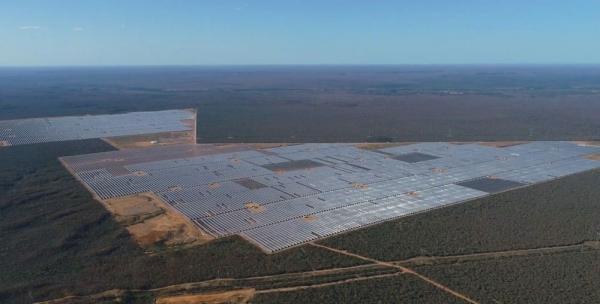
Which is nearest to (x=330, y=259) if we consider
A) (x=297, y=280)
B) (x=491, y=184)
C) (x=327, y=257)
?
(x=327, y=257)

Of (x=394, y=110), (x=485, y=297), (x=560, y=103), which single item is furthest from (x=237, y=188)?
(x=560, y=103)

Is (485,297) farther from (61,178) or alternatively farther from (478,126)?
(478,126)

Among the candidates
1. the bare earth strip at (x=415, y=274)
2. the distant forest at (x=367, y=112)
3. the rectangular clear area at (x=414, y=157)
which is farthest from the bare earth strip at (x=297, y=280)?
the distant forest at (x=367, y=112)

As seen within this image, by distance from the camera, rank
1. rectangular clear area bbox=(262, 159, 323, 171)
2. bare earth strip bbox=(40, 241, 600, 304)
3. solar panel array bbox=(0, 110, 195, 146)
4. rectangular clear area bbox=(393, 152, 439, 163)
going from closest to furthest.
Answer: bare earth strip bbox=(40, 241, 600, 304) < rectangular clear area bbox=(262, 159, 323, 171) < rectangular clear area bbox=(393, 152, 439, 163) < solar panel array bbox=(0, 110, 195, 146)

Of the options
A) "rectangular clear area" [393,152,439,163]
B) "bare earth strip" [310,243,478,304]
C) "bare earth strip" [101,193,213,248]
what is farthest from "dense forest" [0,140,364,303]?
"rectangular clear area" [393,152,439,163]

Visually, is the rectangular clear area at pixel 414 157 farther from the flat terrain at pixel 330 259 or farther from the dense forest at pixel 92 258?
the dense forest at pixel 92 258

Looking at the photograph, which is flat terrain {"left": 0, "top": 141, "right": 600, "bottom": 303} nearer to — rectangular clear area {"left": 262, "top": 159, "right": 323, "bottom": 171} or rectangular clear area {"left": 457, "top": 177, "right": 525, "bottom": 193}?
rectangular clear area {"left": 457, "top": 177, "right": 525, "bottom": 193}

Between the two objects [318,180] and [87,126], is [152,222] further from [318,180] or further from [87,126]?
[87,126]
